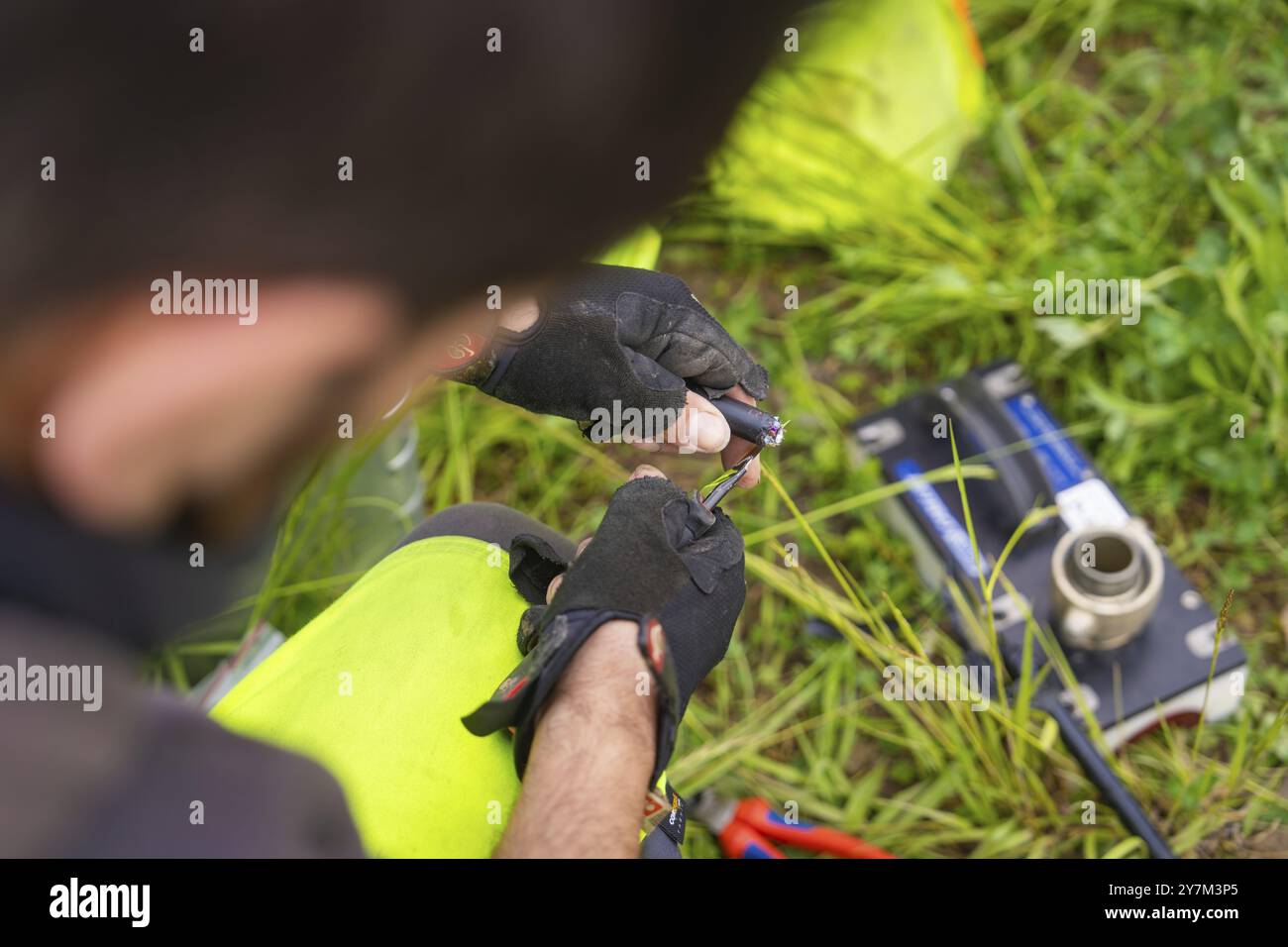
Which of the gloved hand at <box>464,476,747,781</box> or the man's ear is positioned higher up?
the man's ear

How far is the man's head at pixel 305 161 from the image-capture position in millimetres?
443

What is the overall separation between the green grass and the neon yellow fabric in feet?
1.22

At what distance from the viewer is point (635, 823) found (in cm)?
123

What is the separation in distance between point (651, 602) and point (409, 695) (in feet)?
1.23

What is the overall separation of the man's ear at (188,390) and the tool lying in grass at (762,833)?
61.6 inches

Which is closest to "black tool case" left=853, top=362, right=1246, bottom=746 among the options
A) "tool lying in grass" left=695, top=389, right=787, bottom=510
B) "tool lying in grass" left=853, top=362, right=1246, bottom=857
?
"tool lying in grass" left=853, top=362, right=1246, bottom=857

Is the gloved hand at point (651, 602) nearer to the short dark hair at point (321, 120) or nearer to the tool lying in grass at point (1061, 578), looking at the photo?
the tool lying in grass at point (1061, 578)

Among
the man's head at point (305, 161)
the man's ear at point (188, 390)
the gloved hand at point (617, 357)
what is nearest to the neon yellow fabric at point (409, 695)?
the gloved hand at point (617, 357)

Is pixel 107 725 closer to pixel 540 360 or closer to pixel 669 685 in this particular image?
pixel 669 685

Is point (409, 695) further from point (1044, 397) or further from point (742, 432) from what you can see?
point (1044, 397)

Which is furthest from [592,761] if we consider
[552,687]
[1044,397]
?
[1044,397]

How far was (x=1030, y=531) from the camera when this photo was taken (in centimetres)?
210

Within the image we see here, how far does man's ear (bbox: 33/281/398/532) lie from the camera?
51cm

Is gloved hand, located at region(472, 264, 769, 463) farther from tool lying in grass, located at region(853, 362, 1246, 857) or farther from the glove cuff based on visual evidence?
tool lying in grass, located at region(853, 362, 1246, 857)
